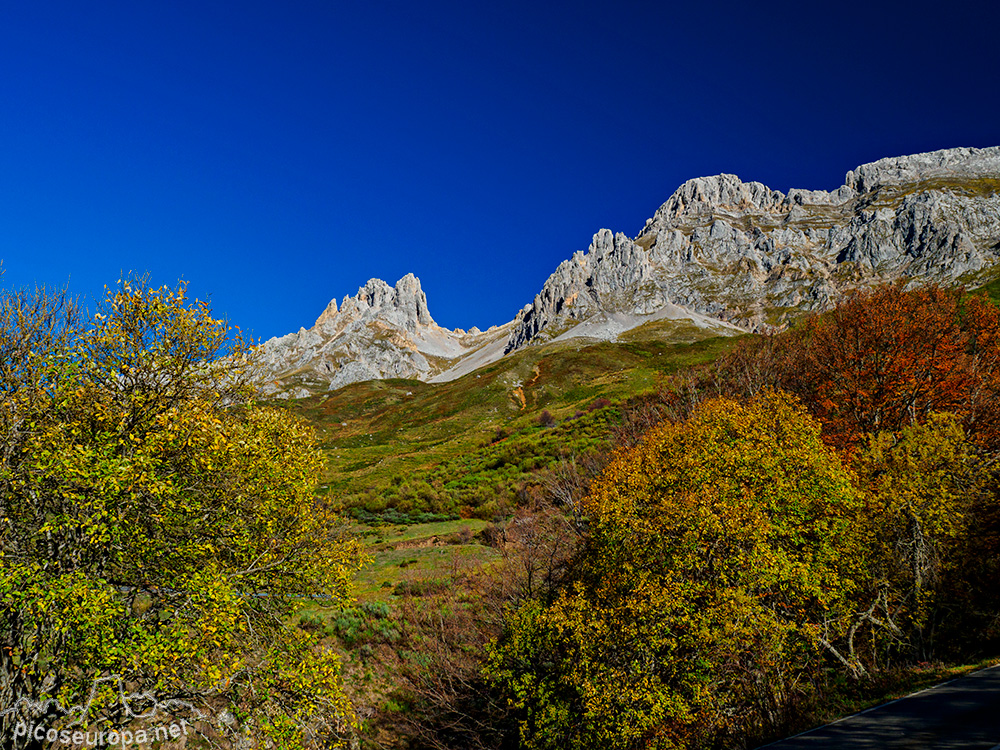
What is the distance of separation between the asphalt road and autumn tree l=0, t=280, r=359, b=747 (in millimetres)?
15002

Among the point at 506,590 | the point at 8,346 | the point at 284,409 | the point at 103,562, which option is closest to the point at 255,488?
the point at 103,562

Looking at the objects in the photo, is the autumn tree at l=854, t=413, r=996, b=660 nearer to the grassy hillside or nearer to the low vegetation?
the low vegetation

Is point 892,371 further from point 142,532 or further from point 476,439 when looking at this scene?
point 476,439

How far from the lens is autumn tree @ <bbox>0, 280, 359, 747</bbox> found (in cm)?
1525

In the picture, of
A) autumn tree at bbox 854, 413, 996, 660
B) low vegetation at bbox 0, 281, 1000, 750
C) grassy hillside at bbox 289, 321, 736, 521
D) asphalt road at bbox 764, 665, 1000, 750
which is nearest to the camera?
asphalt road at bbox 764, 665, 1000, 750

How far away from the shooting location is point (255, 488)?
19922 millimetres

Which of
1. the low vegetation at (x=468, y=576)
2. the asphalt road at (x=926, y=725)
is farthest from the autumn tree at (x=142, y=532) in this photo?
the asphalt road at (x=926, y=725)

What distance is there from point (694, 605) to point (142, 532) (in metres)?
19.6

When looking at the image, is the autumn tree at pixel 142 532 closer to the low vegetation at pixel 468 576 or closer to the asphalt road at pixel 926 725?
the low vegetation at pixel 468 576

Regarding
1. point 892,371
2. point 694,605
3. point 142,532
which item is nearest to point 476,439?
point 892,371

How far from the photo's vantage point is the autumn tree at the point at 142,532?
50.0 feet

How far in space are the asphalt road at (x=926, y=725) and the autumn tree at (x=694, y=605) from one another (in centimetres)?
372

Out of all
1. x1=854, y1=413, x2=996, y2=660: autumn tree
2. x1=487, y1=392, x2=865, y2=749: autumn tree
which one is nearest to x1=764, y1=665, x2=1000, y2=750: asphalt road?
x1=487, y1=392, x2=865, y2=749: autumn tree

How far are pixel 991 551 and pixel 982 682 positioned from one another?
1308 cm
